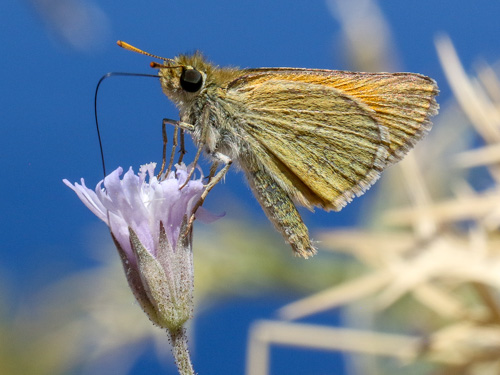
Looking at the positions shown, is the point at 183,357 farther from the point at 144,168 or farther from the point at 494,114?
the point at 494,114

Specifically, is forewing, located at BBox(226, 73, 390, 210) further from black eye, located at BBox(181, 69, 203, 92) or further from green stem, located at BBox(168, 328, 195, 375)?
green stem, located at BBox(168, 328, 195, 375)

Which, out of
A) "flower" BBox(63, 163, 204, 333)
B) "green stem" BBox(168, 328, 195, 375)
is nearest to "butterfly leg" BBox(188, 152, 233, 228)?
"flower" BBox(63, 163, 204, 333)

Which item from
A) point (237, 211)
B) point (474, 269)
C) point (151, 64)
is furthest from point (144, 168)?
point (237, 211)

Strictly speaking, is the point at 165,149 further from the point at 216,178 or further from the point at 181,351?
the point at 181,351

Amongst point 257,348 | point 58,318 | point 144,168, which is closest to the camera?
point 144,168

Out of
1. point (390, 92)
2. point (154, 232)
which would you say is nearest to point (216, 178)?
point (154, 232)

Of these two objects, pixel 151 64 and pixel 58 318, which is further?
pixel 58 318

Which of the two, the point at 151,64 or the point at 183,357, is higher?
the point at 151,64
